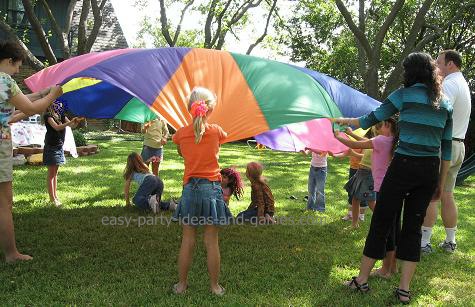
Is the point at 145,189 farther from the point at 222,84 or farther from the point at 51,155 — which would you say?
the point at 222,84

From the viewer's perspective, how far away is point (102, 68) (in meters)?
3.50

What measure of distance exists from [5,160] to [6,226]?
520 mm

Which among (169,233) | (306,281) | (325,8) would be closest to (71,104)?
(169,233)

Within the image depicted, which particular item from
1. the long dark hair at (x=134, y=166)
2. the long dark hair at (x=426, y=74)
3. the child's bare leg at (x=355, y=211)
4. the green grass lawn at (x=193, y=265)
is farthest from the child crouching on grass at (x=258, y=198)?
the long dark hair at (x=426, y=74)

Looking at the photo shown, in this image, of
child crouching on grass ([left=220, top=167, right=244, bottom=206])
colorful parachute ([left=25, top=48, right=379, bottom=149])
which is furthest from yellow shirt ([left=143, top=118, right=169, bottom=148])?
colorful parachute ([left=25, top=48, right=379, bottom=149])

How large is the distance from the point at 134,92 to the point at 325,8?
20.2 metres

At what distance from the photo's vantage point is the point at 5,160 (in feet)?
11.3

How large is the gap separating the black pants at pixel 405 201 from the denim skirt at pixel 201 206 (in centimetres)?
110

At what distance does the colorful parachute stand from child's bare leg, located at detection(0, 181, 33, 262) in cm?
90

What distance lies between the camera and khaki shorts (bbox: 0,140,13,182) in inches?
134

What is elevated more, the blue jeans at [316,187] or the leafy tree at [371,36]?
the leafy tree at [371,36]

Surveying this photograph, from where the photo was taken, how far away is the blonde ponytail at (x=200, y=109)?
289 centimetres

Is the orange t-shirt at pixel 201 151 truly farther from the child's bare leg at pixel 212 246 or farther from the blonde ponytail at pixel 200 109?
the child's bare leg at pixel 212 246

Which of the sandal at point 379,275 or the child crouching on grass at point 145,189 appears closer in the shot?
the sandal at point 379,275
